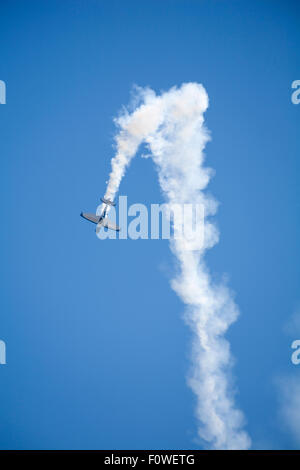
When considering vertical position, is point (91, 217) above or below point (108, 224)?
above

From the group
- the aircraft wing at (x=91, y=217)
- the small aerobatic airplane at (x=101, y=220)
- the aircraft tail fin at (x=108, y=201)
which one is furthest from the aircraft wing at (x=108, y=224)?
the aircraft tail fin at (x=108, y=201)

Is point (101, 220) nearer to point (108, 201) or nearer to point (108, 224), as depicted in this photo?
point (108, 224)

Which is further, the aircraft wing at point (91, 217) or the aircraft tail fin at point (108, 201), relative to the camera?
the aircraft wing at point (91, 217)

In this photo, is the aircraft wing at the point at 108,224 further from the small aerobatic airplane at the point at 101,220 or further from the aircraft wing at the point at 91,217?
the aircraft wing at the point at 91,217

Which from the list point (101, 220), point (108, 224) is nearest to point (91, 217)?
point (101, 220)

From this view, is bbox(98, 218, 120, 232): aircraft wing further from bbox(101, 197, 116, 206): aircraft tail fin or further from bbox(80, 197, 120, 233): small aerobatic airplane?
bbox(101, 197, 116, 206): aircraft tail fin

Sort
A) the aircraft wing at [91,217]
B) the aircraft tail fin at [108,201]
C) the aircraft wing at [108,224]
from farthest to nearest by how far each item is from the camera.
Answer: the aircraft wing at [108,224] → the aircraft wing at [91,217] → the aircraft tail fin at [108,201]
